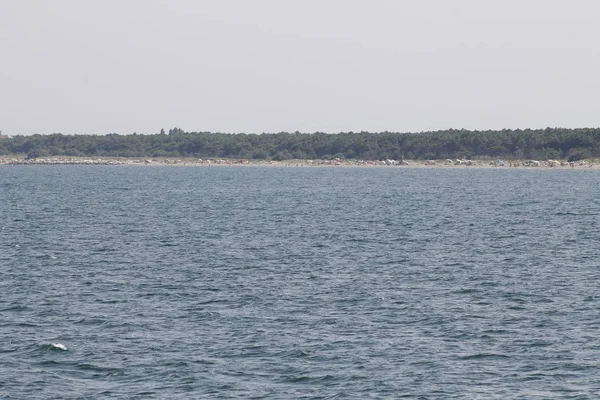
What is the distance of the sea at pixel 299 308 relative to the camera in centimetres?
3028

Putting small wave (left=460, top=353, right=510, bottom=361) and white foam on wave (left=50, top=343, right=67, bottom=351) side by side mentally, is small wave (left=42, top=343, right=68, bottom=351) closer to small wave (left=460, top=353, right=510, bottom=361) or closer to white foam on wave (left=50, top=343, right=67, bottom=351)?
white foam on wave (left=50, top=343, right=67, bottom=351)

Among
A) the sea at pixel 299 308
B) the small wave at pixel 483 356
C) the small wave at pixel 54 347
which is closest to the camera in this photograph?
the sea at pixel 299 308

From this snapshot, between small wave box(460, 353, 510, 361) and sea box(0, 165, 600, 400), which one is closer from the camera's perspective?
sea box(0, 165, 600, 400)

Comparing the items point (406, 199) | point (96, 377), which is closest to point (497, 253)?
point (96, 377)

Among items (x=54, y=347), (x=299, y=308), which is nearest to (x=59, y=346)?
(x=54, y=347)

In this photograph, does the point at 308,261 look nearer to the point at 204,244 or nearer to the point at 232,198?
the point at 204,244

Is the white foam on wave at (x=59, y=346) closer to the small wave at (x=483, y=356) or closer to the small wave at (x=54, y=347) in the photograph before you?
the small wave at (x=54, y=347)

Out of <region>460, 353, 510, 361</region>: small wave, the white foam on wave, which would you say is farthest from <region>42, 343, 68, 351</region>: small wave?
<region>460, 353, 510, 361</region>: small wave

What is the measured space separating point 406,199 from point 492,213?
22149 mm

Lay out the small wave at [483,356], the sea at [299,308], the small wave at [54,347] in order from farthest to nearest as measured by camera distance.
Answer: the small wave at [54,347], the small wave at [483,356], the sea at [299,308]

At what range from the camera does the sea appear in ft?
99.3

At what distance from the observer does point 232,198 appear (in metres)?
118

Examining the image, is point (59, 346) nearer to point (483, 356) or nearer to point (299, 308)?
point (299, 308)

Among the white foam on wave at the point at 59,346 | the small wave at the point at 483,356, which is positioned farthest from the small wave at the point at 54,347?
the small wave at the point at 483,356
